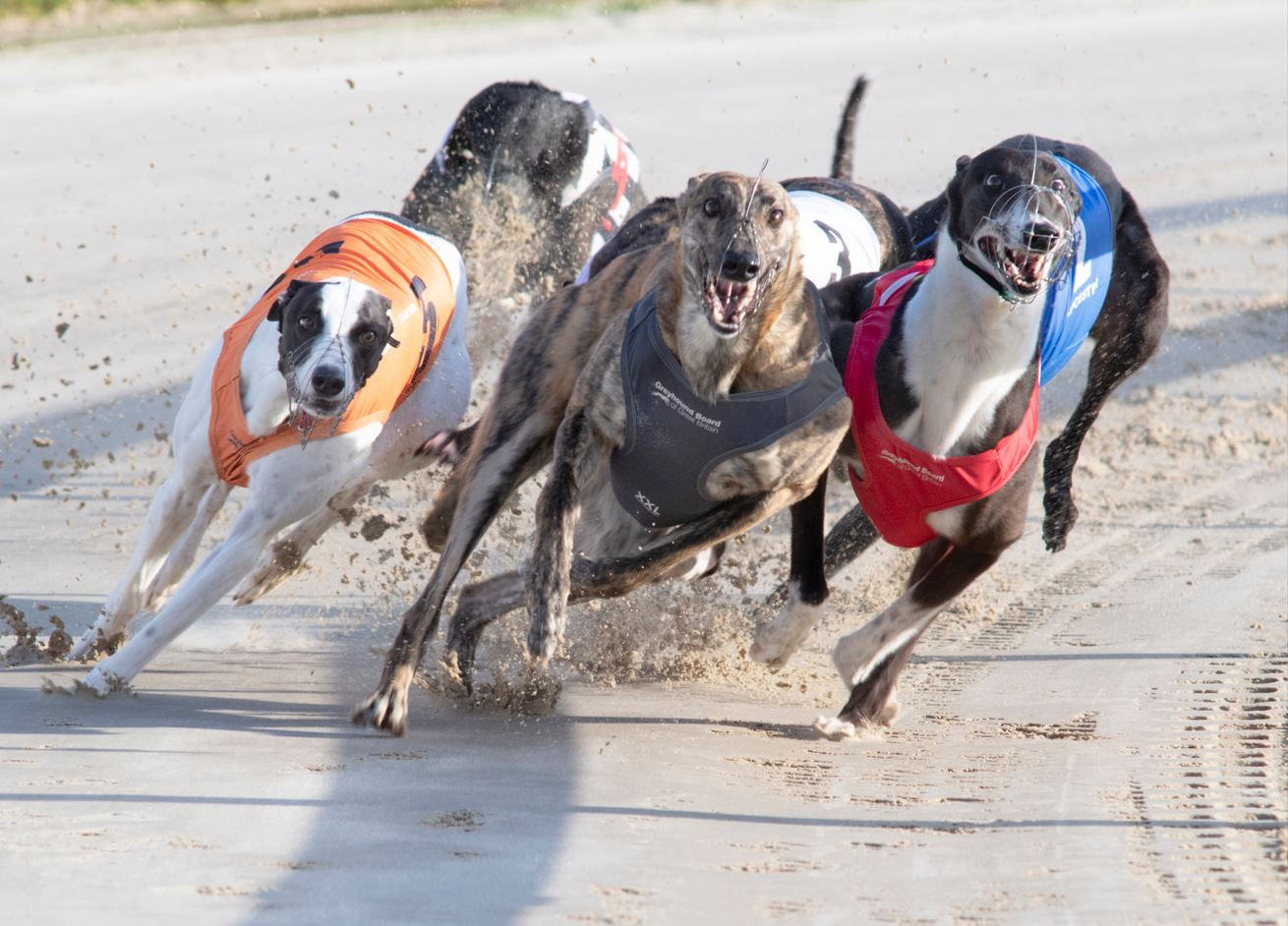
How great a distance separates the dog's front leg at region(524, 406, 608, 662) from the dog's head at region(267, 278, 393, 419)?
57cm

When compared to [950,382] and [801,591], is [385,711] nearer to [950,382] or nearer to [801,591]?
[801,591]

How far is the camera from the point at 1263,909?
254 centimetres

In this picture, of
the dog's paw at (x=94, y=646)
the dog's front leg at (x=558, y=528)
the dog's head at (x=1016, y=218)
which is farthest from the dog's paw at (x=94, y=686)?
the dog's head at (x=1016, y=218)

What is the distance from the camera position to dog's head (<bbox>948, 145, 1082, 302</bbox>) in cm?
318

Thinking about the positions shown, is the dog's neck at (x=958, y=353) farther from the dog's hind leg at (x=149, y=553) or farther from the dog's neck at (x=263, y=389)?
the dog's hind leg at (x=149, y=553)

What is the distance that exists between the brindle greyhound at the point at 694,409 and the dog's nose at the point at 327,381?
42cm

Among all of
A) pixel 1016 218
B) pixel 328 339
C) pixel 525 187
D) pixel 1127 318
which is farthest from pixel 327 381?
pixel 1127 318

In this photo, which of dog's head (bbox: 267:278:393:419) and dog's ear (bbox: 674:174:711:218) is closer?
dog's ear (bbox: 674:174:711:218)

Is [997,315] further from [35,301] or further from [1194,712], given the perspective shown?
[35,301]

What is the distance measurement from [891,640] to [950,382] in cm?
61

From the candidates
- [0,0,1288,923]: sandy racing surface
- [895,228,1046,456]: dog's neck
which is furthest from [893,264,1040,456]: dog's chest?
[0,0,1288,923]: sandy racing surface

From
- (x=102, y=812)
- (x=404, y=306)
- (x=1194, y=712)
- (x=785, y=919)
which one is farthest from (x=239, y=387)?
(x=1194, y=712)

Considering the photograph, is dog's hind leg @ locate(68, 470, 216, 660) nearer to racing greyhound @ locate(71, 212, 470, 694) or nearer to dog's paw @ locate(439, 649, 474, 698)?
racing greyhound @ locate(71, 212, 470, 694)

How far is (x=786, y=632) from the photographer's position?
145 inches
